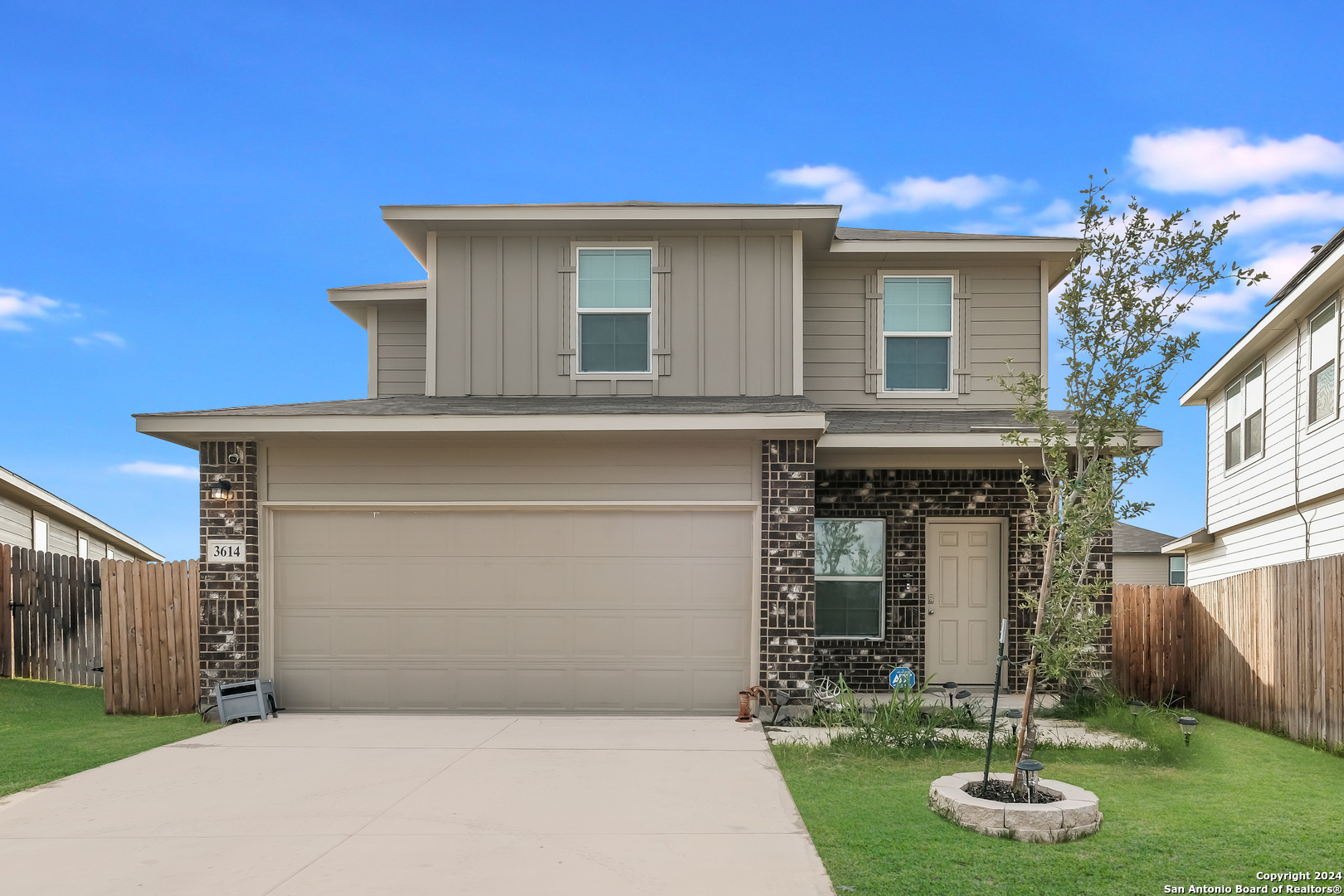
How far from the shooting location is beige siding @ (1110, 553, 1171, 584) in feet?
82.5

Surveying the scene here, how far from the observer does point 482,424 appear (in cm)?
977

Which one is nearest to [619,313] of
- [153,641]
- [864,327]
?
[864,327]

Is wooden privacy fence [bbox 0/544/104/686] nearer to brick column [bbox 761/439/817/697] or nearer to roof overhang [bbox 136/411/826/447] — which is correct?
roof overhang [bbox 136/411/826/447]

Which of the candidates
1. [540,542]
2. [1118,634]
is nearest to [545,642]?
[540,542]

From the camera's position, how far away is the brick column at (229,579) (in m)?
10.1

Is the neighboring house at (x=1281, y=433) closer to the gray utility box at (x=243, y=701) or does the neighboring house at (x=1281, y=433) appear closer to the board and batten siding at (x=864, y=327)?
the board and batten siding at (x=864, y=327)

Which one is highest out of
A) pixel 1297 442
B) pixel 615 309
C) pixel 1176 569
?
pixel 615 309

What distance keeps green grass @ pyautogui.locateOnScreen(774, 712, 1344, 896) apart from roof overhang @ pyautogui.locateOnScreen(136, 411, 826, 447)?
314 centimetres

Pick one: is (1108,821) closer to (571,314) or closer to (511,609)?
(511,609)

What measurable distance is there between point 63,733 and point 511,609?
14.8 ft

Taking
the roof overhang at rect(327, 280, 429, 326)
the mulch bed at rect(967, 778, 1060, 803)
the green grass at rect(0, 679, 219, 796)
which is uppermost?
the roof overhang at rect(327, 280, 429, 326)

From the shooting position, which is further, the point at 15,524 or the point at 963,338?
the point at 15,524

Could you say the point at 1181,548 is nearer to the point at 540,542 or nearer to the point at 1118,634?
the point at 1118,634

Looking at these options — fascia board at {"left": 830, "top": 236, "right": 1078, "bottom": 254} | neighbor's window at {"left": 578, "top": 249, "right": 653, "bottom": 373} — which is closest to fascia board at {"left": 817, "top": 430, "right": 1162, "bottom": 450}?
neighbor's window at {"left": 578, "top": 249, "right": 653, "bottom": 373}
